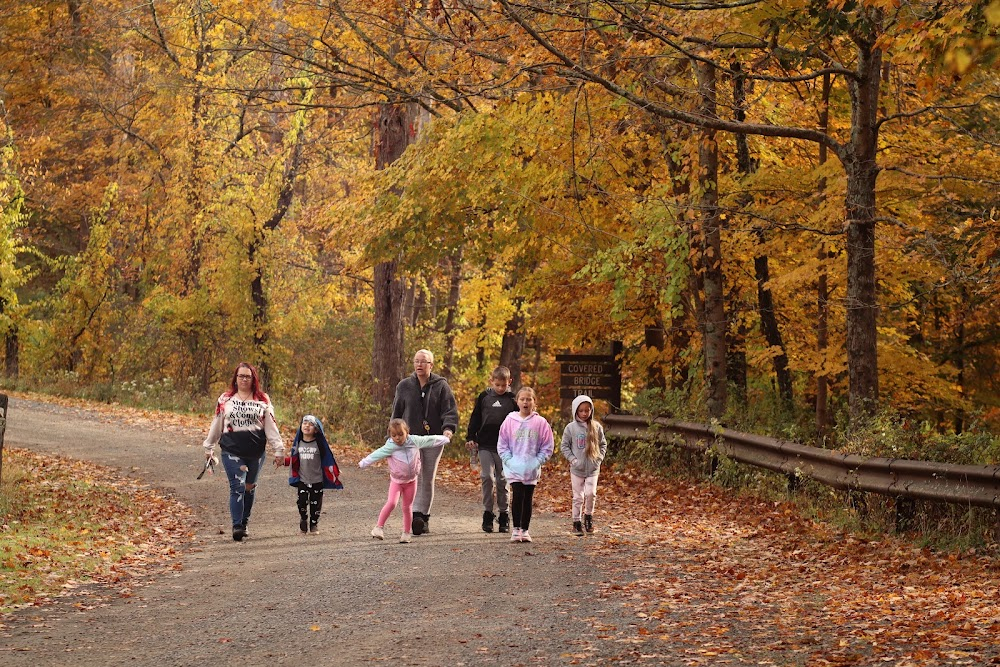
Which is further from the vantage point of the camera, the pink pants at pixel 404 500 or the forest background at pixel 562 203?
the forest background at pixel 562 203

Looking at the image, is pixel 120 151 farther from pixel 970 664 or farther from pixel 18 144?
pixel 970 664

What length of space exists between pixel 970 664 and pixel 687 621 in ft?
6.83

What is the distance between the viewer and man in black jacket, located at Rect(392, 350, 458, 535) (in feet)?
42.5

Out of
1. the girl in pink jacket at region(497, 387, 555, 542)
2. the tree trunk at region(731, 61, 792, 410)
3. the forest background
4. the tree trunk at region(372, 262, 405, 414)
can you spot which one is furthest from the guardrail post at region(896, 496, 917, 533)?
the tree trunk at region(372, 262, 405, 414)

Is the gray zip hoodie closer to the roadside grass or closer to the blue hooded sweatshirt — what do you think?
the blue hooded sweatshirt

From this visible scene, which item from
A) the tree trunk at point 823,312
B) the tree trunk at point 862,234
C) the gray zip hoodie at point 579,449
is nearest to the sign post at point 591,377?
the tree trunk at point 823,312

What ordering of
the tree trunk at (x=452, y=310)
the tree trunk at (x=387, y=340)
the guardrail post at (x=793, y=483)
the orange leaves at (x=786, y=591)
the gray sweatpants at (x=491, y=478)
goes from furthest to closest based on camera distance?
the tree trunk at (x=452, y=310), the tree trunk at (x=387, y=340), the guardrail post at (x=793, y=483), the gray sweatpants at (x=491, y=478), the orange leaves at (x=786, y=591)

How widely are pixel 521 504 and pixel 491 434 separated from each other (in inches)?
40.6

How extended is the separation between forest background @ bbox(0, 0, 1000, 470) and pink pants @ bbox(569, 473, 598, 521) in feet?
9.27

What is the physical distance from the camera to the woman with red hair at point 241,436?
12664mm

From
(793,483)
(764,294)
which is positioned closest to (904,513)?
(793,483)

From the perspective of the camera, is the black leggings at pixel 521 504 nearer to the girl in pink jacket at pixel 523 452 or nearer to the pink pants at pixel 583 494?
the girl in pink jacket at pixel 523 452

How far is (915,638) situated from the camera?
25.1 ft

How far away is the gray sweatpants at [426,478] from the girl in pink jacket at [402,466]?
0.21 meters
